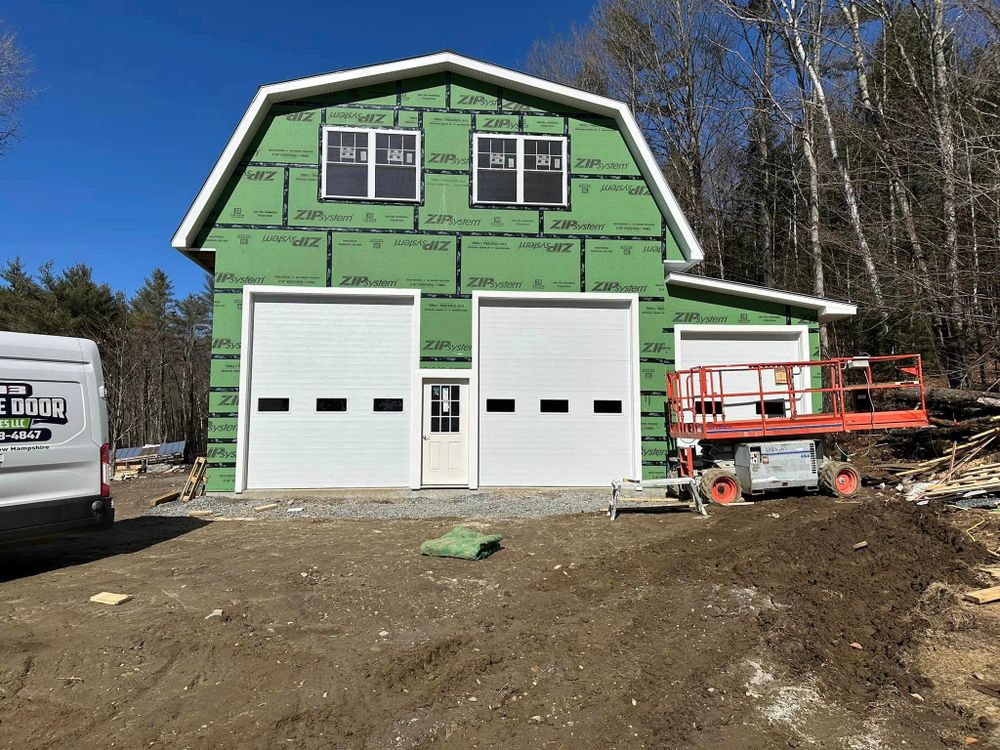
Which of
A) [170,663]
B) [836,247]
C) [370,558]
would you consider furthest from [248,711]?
[836,247]

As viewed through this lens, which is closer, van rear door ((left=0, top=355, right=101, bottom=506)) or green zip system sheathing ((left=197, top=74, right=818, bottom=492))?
van rear door ((left=0, top=355, right=101, bottom=506))

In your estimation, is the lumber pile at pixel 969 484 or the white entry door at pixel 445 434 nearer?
the lumber pile at pixel 969 484

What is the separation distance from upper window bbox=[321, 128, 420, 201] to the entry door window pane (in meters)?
3.93

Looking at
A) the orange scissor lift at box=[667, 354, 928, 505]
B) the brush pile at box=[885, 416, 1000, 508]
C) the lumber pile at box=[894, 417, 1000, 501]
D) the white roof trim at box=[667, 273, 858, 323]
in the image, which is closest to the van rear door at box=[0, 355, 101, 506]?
the orange scissor lift at box=[667, 354, 928, 505]

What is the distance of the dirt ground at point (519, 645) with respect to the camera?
9.89 ft

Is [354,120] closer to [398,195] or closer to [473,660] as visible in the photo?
[398,195]

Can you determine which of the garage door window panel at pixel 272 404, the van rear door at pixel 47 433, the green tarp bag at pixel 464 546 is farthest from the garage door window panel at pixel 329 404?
the green tarp bag at pixel 464 546

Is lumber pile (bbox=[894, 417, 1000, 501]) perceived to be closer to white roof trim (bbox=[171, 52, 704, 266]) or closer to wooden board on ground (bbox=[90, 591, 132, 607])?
white roof trim (bbox=[171, 52, 704, 266])

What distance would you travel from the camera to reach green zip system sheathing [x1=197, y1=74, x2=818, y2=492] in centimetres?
1091

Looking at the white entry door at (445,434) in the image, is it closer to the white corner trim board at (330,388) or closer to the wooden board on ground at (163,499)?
the white corner trim board at (330,388)

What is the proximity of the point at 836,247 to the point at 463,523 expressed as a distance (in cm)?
1661

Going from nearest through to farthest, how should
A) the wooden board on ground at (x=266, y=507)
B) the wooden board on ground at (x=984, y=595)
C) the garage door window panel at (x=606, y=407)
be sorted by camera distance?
the wooden board on ground at (x=984, y=595), the wooden board on ground at (x=266, y=507), the garage door window panel at (x=606, y=407)

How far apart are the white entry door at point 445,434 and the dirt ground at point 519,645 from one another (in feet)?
13.8

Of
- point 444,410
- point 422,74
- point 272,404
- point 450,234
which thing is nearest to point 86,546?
point 272,404
